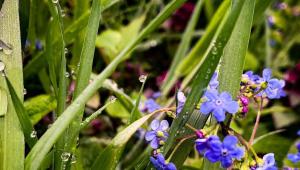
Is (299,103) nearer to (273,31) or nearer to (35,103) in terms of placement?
(273,31)

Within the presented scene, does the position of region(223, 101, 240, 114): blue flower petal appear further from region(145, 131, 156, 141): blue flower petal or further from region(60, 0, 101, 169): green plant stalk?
region(60, 0, 101, 169): green plant stalk

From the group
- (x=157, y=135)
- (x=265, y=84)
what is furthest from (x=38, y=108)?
(x=265, y=84)

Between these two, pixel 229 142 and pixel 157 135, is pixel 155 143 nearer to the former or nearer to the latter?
pixel 157 135

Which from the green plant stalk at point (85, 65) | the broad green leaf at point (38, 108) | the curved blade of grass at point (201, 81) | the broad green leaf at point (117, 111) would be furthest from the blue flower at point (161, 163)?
the broad green leaf at point (117, 111)

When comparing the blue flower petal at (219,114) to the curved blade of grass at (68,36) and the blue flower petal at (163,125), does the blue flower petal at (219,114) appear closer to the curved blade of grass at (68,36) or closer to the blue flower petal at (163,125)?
the blue flower petal at (163,125)

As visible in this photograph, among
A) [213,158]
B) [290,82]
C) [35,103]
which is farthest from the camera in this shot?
[290,82]

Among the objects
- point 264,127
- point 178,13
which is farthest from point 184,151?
point 178,13

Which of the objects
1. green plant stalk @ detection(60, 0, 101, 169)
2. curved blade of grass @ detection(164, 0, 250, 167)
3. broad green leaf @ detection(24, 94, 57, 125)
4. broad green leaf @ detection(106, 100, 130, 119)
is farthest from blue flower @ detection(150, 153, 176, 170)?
broad green leaf @ detection(106, 100, 130, 119)

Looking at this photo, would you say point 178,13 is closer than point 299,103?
No
